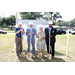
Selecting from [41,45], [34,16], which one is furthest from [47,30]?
[34,16]

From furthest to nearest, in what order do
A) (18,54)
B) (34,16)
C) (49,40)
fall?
(34,16) → (18,54) → (49,40)

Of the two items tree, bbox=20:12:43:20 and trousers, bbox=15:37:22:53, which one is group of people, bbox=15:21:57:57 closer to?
trousers, bbox=15:37:22:53

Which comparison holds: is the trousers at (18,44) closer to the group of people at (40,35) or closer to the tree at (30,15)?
the group of people at (40,35)

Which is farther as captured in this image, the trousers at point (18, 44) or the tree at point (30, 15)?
the tree at point (30, 15)

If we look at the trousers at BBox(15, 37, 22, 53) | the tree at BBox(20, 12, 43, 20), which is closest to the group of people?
the trousers at BBox(15, 37, 22, 53)

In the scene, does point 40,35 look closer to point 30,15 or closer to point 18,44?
point 18,44

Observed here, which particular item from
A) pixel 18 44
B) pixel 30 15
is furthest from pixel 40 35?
pixel 30 15

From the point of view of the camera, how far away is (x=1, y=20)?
40688mm

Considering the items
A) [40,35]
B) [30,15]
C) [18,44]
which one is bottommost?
[18,44]

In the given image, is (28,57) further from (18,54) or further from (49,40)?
(49,40)

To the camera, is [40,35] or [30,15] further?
[30,15]

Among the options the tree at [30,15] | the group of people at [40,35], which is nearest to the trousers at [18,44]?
the group of people at [40,35]

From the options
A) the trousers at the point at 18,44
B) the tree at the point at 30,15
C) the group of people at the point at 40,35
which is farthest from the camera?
the tree at the point at 30,15

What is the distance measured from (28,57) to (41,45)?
926 millimetres
